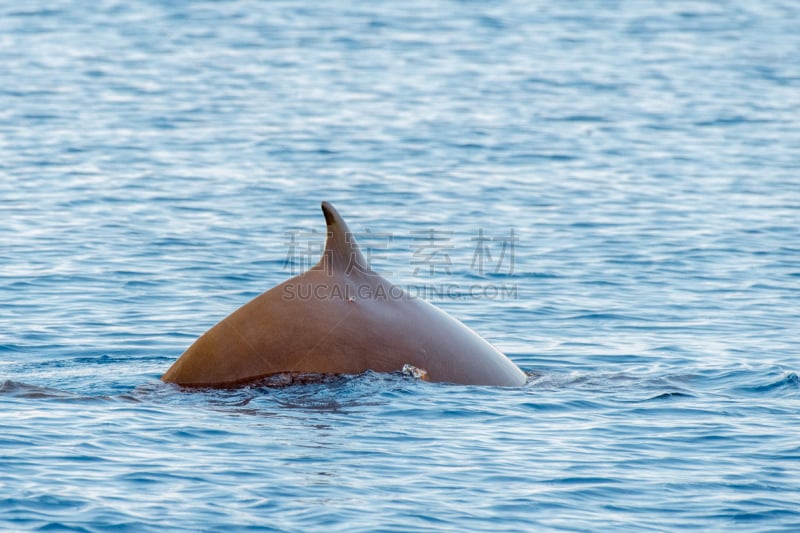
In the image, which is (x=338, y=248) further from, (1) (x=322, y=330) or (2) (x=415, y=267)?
(2) (x=415, y=267)

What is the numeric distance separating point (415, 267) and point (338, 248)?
8.94 meters

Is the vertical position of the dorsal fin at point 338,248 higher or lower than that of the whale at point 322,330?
higher

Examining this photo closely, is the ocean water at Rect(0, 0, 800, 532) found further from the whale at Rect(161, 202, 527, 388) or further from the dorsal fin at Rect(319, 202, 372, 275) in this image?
the dorsal fin at Rect(319, 202, 372, 275)

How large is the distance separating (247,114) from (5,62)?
11.5 meters

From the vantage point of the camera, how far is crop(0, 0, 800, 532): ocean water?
9.84m

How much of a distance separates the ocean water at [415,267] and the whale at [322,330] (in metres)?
0.22

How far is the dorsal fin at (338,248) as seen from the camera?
428 inches

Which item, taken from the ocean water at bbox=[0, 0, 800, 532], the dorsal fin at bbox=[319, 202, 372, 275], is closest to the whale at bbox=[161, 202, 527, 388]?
the dorsal fin at bbox=[319, 202, 372, 275]

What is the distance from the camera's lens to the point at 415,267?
19.8 meters

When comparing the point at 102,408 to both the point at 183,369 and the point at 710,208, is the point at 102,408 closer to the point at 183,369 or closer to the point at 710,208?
the point at 183,369

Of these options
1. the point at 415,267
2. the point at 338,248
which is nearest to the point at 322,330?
the point at 338,248

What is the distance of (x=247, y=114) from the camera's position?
33906 mm

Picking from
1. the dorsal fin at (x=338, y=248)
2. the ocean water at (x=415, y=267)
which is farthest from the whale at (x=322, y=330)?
the ocean water at (x=415, y=267)

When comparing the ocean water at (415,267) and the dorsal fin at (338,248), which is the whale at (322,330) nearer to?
the dorsal fin at (338,248)
